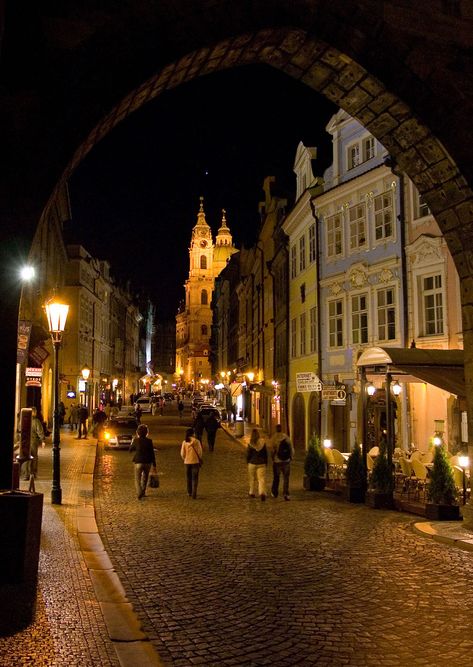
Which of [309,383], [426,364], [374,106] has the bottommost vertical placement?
[309,383]

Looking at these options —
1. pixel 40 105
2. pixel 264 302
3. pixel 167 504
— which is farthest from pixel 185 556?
pixel 264 302

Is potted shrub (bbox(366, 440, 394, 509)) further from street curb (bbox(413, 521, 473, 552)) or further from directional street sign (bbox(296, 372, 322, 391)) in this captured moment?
directional street sign (bbox(296, 372, 322, 391))

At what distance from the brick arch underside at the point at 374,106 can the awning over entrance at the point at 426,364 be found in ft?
11.2

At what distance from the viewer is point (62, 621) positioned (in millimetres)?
6605

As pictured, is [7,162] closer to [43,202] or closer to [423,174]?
[43,202]

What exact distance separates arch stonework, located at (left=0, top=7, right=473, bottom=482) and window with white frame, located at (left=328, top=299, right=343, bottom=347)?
16175 mm

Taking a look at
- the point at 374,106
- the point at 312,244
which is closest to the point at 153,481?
the point at 374,106

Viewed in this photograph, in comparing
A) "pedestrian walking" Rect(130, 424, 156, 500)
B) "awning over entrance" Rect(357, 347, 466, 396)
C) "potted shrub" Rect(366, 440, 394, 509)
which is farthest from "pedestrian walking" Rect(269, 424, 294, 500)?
"pedestrian walking" Rect(130, 424, 156, 500)

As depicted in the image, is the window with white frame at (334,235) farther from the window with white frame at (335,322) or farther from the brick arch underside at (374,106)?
the brick arch underside at (374,106)

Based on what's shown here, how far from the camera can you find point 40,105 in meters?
9.17

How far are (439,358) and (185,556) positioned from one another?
879cm

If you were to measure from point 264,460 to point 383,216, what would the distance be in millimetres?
13818

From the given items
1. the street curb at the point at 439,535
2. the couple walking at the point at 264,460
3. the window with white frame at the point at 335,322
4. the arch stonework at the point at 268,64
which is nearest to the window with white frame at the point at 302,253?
the window with white frame at the point at 335,322

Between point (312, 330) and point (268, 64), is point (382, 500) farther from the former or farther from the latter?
point (312, 330)
